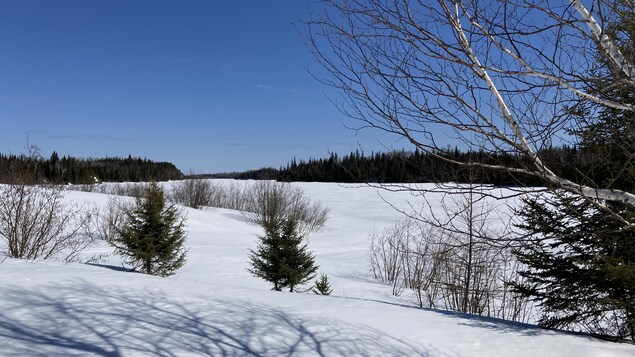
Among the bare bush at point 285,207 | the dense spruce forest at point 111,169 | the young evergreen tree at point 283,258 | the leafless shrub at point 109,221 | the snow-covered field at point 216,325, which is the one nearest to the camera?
the snow-covered field at point 216,325

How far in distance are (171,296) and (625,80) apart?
566cm

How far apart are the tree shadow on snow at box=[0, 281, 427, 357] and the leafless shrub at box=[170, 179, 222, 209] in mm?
38099

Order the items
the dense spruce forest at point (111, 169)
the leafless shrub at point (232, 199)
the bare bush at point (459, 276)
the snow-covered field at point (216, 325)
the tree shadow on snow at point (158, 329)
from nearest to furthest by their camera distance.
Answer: the tree shadow on snow at point (158, 329) → the snow-covered field at point (216, 325) → the bare bush at point (459, 276) → the leafless shrub at point (232, 199) → the dense spruce forest at point (111, 169)

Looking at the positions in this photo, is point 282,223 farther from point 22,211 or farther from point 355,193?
point 355,193

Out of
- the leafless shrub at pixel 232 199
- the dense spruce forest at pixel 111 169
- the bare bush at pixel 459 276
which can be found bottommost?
the bare bush at pixel 459 276

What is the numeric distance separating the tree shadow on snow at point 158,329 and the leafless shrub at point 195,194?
38099 mm

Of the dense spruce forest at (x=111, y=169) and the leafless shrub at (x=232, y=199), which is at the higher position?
the dense spruce forest at (x=111, y=169)

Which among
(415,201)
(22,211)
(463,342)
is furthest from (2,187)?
(415,201)

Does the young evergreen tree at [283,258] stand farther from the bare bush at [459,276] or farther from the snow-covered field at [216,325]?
the snow-covered field at [216,325]

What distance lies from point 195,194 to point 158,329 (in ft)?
133

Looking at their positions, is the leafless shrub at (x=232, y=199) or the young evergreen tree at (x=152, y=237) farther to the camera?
the leafless shrub at (x=232, y=199)

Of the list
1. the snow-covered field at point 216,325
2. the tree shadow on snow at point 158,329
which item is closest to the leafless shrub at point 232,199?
the snow-covered field at point 216,325

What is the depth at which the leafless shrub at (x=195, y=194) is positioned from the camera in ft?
142

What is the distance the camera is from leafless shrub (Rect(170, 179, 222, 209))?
142 ft
